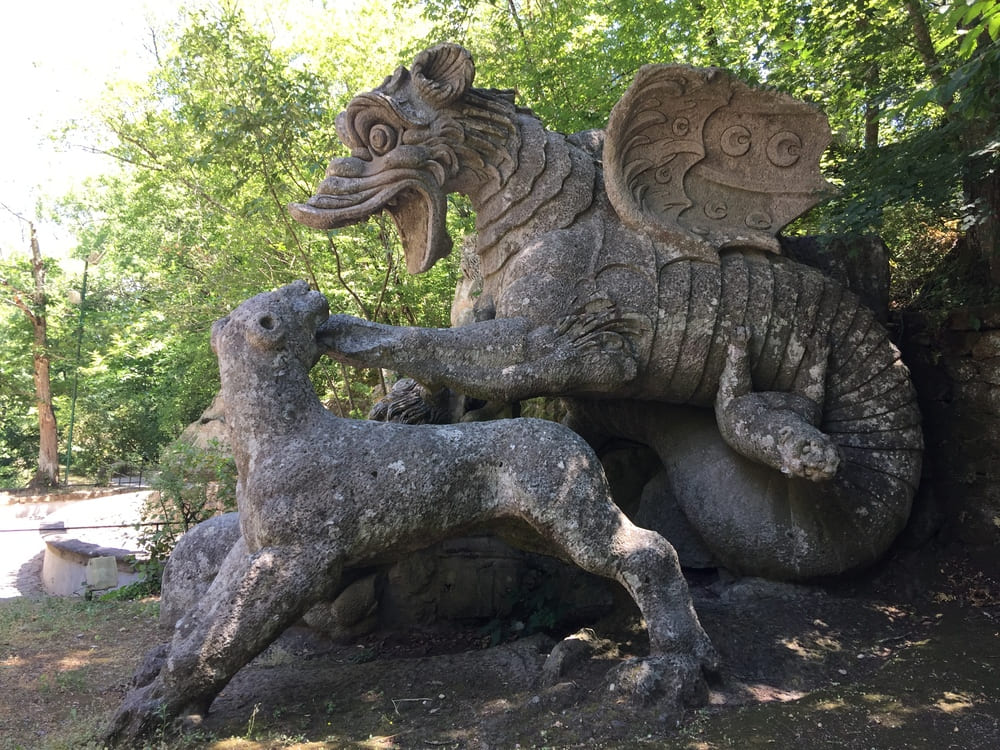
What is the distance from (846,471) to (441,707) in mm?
2170

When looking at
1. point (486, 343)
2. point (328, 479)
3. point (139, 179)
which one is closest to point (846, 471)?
point (486, 343)

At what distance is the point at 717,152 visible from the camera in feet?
13.4

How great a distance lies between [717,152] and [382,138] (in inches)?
69.4

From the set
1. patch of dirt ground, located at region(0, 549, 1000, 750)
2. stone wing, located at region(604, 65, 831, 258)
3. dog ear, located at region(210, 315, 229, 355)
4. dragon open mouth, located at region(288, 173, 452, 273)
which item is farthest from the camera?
stone wing, located at region(604, 65, 831, 258)

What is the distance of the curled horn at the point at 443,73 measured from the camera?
3.72 m

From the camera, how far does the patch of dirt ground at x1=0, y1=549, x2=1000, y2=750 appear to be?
2490mm

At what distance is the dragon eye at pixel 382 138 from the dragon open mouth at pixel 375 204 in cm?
16

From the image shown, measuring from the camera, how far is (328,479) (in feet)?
9.06

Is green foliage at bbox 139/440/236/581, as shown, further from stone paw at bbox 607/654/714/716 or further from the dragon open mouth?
stone paw at bbox 607/654/714/716

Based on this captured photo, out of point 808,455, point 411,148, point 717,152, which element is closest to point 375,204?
point 411,148

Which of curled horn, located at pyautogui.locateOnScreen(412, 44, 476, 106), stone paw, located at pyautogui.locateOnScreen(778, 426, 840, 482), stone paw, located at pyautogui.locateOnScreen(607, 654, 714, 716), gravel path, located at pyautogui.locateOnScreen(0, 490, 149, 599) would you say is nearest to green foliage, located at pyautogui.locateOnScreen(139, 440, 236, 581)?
gravel path, located at pyautogui.locateOnScreen(0, 490, 149, 599)

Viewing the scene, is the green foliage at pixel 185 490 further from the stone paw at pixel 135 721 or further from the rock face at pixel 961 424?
the rock face at pixel 961 424

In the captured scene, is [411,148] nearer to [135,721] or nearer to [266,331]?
[266,331]

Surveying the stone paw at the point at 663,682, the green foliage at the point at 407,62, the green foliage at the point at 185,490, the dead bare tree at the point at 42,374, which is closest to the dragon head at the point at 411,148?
the green foliage at the point at 407,62
